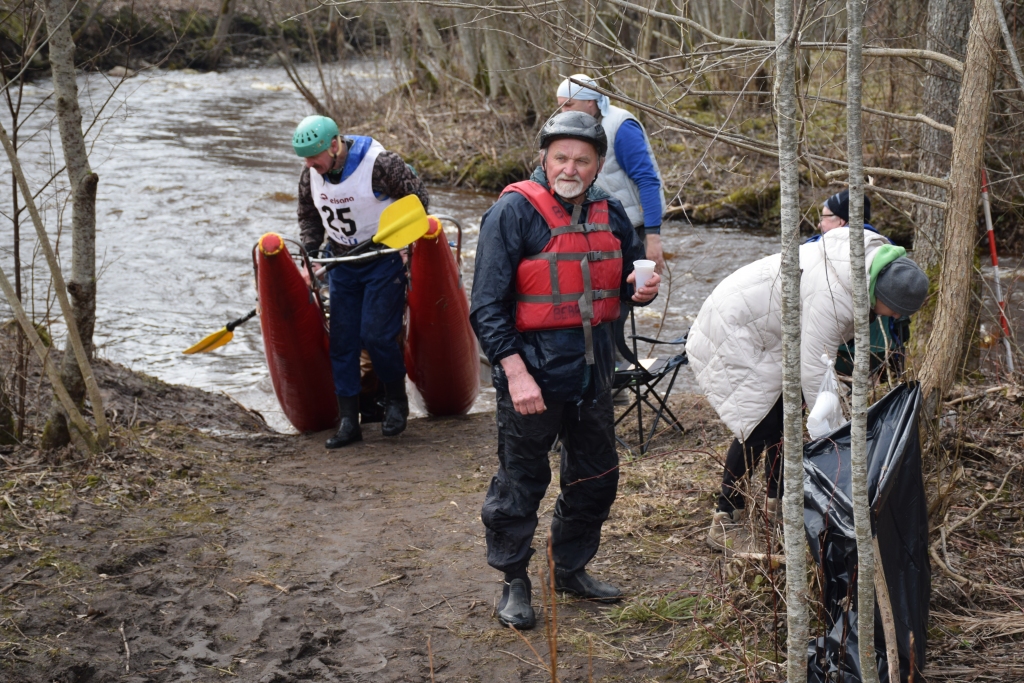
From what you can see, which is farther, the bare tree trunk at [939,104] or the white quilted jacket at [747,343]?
the bare tree trunk at [939,104]

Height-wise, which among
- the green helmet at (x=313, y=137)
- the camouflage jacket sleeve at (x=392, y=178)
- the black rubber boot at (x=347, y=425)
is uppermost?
the green helmet at (x=313, y=137)

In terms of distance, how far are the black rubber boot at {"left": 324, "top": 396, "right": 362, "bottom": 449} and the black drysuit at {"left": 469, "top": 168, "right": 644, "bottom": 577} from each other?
2.43 m

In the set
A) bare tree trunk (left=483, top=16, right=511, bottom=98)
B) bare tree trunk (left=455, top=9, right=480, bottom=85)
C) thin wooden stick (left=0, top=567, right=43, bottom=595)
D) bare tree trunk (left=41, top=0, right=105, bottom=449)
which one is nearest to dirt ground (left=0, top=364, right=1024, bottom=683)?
thin wooden stick (left=0, top=567, right=43, bottom=595)

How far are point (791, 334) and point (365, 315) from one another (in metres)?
3.78

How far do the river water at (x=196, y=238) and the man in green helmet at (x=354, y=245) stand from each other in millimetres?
1001

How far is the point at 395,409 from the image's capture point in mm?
5648

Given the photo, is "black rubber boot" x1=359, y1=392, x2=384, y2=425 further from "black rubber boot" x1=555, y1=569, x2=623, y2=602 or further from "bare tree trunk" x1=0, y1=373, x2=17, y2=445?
"black rubber boot" x1=555, y1=569, x2=623, y2=602

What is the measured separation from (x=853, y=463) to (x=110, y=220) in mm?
11749

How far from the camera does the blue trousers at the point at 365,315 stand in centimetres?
528

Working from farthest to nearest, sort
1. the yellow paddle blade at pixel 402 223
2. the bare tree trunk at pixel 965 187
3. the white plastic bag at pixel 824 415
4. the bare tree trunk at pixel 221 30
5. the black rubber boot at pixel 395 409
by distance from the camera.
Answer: the bare tree trunk at pixel 221 30 → the black rubber boot at pixel 395 409 → the yellow paddle blade at pixel 402 223 → the white plastic bag at pixel 824 415 → the bare tree trunk at pixel 965 187

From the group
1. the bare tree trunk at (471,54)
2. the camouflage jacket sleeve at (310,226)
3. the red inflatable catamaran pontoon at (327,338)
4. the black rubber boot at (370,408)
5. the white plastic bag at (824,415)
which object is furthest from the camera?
the bare tree trunk at (471,54)

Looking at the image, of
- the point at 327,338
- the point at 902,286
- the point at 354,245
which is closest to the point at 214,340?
the point at 327,338

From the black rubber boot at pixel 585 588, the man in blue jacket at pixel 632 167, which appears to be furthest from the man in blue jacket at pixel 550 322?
the man in blue jacket at pixel 632 167

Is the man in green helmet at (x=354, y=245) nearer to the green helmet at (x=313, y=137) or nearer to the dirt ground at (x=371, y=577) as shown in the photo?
the green helmet at (x=313, y=137)
